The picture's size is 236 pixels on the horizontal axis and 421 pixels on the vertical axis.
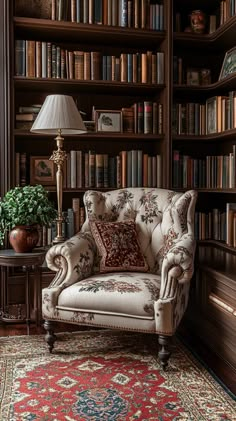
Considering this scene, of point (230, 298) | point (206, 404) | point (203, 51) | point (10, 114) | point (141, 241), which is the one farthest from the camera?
point (203, 51)

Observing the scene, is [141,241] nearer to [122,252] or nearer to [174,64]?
[122,252]

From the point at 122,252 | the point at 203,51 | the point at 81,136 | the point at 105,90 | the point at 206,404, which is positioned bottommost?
the point at 206,404

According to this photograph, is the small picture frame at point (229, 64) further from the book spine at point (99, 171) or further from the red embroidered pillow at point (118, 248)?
the red embroidered pillow at point (118, 248)

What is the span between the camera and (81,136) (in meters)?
3.37

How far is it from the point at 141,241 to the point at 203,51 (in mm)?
1832

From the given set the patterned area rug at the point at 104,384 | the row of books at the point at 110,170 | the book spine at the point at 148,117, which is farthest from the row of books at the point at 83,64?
the patterned area rug at the point at 104,384

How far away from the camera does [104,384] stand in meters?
2.15

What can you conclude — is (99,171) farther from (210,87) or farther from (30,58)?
(210,87)

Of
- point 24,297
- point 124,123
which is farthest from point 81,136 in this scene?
point 24,297

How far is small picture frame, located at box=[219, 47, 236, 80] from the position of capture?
128 inches

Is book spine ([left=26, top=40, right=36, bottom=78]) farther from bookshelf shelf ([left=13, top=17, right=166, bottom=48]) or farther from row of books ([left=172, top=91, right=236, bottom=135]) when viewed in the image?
row of books ([left=172, top=91, right=236, bottom=135])

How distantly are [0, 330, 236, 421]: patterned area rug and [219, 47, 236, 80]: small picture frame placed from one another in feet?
6.58

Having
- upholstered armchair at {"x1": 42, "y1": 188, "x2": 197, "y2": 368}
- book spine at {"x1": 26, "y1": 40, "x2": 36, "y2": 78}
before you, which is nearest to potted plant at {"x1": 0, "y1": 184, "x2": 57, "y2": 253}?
upholstered armchair at {"x1": 42, "y1": 188, "x2": 197, "y2": 368}

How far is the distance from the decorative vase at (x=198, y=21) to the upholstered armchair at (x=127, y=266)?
Answer: 1449mm
